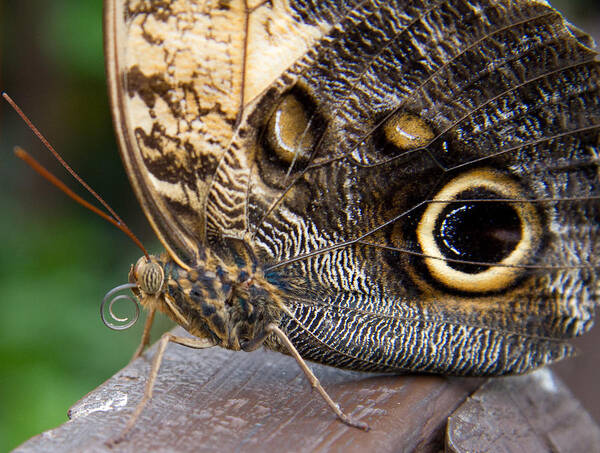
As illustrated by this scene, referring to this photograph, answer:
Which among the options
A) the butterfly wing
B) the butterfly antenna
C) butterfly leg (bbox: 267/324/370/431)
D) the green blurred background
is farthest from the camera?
the green blurred background

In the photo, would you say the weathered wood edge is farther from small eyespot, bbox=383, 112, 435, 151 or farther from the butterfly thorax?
small eyespot, bbox=383, 112, 435, 151

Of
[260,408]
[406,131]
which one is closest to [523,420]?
[260,408]

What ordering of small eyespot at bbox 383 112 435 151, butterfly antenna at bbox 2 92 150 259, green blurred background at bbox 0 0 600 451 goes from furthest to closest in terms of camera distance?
green blurred background at bbox 0 0 600 451
small eyespot at bbox 383 112 435 151
butterfly antenna at bbox 2 92 150 259

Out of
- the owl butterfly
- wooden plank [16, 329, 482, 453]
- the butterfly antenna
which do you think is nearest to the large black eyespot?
the owl butterfly

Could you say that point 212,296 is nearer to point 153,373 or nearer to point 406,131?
point 153,373

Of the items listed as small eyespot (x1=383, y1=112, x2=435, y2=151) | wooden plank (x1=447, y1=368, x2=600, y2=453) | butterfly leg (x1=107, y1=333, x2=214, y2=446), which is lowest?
wooden plank (x1=447, y1=368, x2=600, y2=453)

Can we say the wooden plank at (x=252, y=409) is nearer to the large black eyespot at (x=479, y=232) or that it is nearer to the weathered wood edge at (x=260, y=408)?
the weathered wood edge at (x=260, y=408)

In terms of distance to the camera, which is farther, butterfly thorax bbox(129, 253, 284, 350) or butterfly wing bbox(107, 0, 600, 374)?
butterfly thorax bbox(129, 253, 284, 350)
